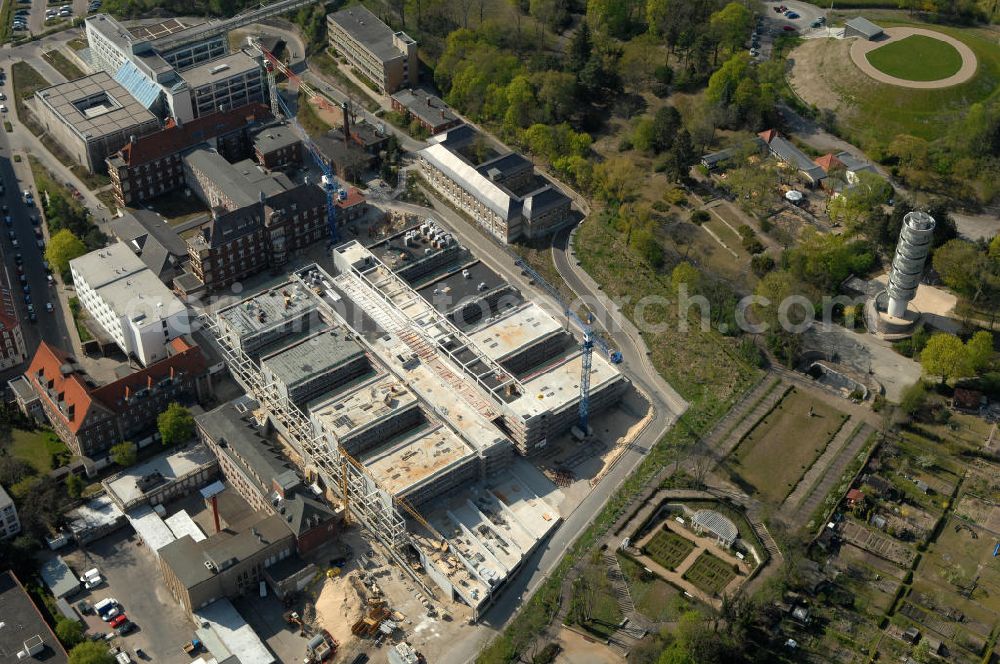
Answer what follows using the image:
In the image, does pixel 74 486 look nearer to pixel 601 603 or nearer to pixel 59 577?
pixel 59 577

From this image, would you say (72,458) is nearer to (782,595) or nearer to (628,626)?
(628,626)

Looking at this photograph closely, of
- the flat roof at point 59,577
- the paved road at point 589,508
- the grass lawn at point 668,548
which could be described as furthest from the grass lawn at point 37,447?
the grass lawn at point 668,548

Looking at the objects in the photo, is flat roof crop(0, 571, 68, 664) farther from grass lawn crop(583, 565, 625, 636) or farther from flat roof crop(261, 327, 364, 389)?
grass lawn crop(583, 565, 625, 636)

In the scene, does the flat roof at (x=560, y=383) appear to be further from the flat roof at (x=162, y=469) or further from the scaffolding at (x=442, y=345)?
the flat roof at (x=162, y=469)

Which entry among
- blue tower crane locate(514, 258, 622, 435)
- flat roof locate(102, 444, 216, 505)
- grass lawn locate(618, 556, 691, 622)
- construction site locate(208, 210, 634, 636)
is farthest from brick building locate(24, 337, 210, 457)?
grass lawn locate(618, 556, 691, 622)

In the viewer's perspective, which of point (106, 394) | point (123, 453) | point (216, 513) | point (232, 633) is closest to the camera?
point (232, 633)

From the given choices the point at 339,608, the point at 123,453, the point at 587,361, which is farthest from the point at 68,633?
the point at 587,361
